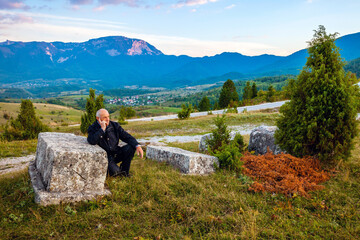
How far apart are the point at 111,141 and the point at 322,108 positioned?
6.63m

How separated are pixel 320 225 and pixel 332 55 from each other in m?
5.84

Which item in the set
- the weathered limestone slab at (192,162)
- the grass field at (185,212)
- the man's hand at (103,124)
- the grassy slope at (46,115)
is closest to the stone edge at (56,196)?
the grass field at (185,212)

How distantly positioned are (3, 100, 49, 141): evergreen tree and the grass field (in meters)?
15.5

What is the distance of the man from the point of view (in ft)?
20.3

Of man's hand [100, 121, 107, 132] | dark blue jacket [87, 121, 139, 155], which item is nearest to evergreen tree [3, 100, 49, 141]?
dark blue jacket [87, 121, 139, 155]

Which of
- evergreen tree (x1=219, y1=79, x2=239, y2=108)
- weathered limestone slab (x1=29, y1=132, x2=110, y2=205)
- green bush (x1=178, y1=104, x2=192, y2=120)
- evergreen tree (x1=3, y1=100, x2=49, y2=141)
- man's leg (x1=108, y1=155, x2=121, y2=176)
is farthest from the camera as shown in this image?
evergreen tree (x1=219, y1=79, x2=239, y2=108)

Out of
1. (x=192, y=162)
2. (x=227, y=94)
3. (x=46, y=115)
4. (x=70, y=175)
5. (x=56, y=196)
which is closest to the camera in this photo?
(x=56, y=196)

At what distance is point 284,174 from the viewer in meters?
6.21

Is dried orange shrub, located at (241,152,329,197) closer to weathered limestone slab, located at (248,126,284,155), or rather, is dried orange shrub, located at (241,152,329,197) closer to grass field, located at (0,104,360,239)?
grass field, located at (0,104,360,239)

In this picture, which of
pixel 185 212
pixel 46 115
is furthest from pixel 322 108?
pixel 46 115

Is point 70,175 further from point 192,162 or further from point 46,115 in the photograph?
point 46,115

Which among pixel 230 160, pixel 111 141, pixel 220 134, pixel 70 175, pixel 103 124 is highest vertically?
pixel 103 124

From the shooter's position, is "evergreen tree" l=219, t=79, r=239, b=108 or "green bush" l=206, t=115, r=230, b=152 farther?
"evergreen tree" l=219, t=79, r=239, b=108

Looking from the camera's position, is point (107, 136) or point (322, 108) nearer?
point (107, 136)
